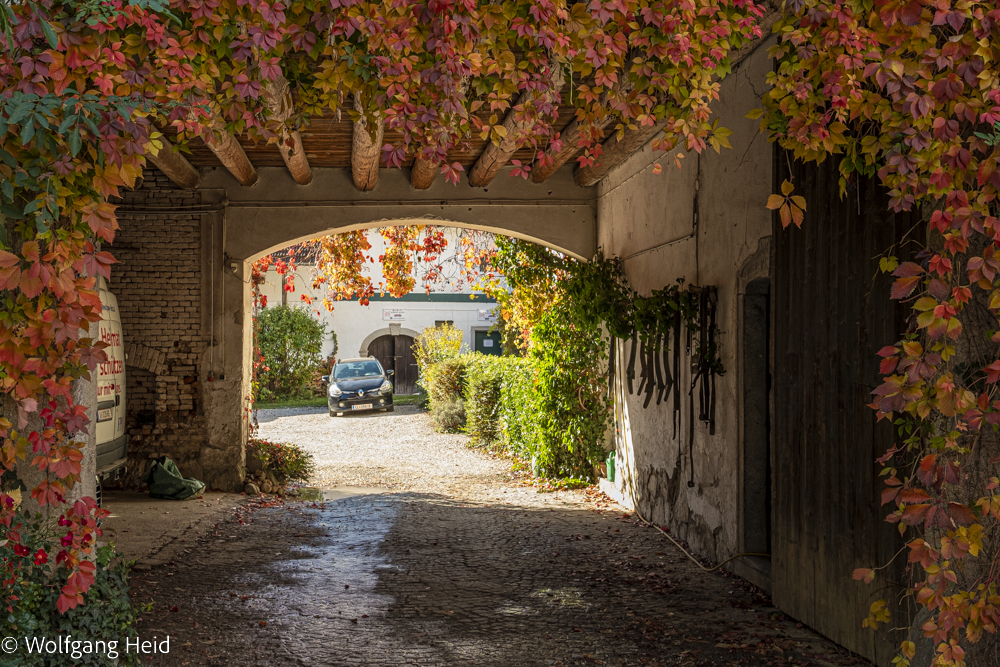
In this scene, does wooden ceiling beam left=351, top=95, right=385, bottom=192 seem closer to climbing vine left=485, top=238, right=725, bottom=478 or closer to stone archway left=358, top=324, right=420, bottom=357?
climbing vine left=485, top=238, right=725, bottom=478

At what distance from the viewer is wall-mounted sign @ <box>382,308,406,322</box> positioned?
24.7m

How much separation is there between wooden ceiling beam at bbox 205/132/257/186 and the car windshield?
1108 centimetres

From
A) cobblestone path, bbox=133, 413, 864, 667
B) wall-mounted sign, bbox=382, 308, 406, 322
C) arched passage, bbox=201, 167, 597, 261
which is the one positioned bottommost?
cobblestone path, bbox=133, 413, 864, 667

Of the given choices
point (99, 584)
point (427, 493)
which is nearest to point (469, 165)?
point (427, 493)

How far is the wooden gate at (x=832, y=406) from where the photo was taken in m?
3.85

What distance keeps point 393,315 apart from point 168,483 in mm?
16273

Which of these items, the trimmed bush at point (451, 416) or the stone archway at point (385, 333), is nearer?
the trimmed bush at point (451, 416)

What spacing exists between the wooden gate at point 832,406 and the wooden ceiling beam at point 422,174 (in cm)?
445

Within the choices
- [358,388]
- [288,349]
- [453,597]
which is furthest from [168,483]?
[288,349]

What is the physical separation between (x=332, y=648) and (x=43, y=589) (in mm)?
1570

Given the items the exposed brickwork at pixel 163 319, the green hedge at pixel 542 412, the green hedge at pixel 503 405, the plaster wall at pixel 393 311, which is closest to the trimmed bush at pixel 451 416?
the green hedge at pixel 503 405

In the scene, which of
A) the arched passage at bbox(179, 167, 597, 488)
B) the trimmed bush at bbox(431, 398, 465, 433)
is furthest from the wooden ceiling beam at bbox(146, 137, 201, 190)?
the trimmed bush at bbox(431, 398, 465, 433)

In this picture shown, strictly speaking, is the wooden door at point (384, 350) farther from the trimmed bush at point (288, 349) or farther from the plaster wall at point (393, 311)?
the trimmed bush at point (288, 349)

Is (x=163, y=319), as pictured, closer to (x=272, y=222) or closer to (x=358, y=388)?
(x=272, y=222)
